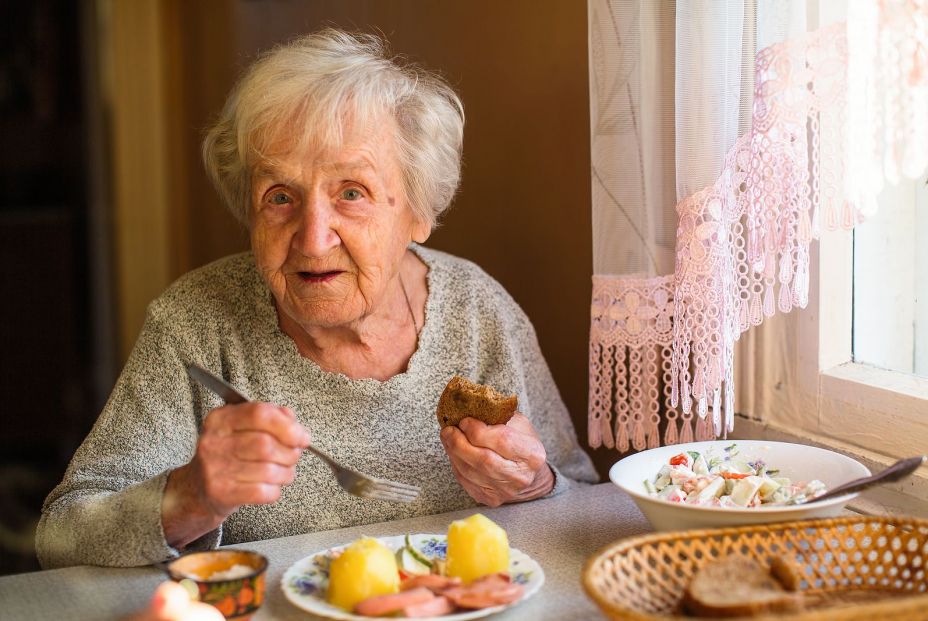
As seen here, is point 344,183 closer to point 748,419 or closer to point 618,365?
point 618,365

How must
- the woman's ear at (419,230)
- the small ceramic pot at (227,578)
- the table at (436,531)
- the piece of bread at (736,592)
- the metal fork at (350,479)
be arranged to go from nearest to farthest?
the piece of bread at (736,592) < the small ceramic pot at (227,578) < the table at (436,531) < the metal fork at (350,479) < the woman's ear at (419,230)

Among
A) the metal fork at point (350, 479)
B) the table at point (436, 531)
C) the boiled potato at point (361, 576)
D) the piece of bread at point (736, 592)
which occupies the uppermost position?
the metal fork at point (350, 479)

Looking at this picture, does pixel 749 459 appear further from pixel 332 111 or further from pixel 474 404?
pixel 332 111

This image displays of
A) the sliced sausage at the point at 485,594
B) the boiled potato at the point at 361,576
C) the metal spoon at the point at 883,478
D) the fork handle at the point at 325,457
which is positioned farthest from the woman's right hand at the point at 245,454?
the metal spoon at the point at 883,478

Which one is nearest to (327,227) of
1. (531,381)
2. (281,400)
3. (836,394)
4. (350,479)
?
(281,400)

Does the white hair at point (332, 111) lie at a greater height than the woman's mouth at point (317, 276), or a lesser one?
greater

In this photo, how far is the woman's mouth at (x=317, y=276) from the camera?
1.48 metres

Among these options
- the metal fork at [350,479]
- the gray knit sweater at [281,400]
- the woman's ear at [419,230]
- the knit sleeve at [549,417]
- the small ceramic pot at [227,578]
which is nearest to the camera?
the small ceramic pot at [227,578]

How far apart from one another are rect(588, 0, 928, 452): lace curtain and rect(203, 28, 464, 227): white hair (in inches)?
11.2

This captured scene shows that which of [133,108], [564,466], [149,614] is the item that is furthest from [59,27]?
[149,614]

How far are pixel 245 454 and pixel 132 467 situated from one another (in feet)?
1.12

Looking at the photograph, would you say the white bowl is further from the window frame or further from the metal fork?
the metal fork

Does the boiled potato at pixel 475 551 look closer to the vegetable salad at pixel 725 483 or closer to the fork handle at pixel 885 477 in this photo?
the vegetable salad at pixel 725 483

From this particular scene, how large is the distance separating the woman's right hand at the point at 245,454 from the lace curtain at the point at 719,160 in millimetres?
546
